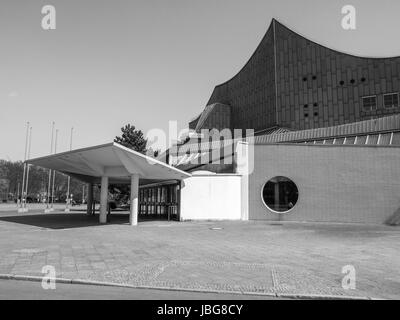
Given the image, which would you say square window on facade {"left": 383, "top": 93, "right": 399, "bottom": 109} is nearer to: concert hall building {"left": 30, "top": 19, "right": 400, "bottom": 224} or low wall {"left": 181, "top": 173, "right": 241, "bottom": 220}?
concert hall building {"left": 30, "top": 19, "right": 400, "bottom": 224}

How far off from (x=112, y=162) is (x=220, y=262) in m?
14.3

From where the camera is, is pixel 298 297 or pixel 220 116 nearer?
pixel 298 297

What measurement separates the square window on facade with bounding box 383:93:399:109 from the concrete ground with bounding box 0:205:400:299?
3263 centimetres

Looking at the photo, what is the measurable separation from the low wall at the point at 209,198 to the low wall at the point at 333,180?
4.76 feet

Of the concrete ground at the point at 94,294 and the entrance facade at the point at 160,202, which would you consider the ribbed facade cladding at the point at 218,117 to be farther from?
the concrete ground at the point at 94,294

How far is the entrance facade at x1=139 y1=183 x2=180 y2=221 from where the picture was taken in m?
29.5

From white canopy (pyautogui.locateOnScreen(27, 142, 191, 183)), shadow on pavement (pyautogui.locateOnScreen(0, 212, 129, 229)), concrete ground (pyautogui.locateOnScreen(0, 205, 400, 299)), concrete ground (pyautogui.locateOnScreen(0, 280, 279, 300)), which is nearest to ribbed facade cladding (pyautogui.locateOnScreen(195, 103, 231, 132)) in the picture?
shadow on pavement (pyautogui.locateOnScreen(0, 212, 129, 229))

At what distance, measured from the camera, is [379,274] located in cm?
889

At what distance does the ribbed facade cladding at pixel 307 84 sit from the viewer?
45.6m

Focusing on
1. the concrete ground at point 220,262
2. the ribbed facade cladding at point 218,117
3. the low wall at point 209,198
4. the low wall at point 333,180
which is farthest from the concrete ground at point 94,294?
the ribbed facade cladding at point 218,117

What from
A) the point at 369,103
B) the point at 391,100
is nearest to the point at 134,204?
the point at 369,103
